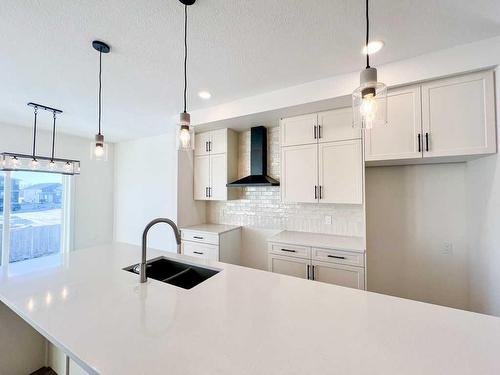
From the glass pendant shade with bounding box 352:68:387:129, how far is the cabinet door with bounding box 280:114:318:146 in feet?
4.39

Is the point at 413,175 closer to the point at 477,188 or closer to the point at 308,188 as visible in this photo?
the point at 477,188

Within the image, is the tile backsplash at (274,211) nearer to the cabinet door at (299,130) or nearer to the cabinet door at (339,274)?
the cabinet door at (299,130)

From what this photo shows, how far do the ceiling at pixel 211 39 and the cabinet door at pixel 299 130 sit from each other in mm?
518

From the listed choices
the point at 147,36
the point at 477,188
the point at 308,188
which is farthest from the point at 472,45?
the point at 147,36

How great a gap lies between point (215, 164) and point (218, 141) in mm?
356

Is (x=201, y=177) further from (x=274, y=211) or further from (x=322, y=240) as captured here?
(x=322, y=240)

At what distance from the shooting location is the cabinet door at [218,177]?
327cm

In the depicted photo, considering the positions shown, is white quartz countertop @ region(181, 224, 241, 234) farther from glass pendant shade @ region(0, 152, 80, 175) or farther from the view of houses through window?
the view of houses through window

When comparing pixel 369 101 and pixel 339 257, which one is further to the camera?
pixel 339 257

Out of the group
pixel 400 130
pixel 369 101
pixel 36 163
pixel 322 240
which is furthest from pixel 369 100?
pixel 36 163

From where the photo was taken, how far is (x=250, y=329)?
2.99 ft

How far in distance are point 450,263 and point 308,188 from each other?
1.65 m

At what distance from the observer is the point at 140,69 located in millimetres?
1973

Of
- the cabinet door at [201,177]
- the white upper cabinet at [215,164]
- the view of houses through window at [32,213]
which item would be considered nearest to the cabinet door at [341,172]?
the white upper cabinet at [215,164]
